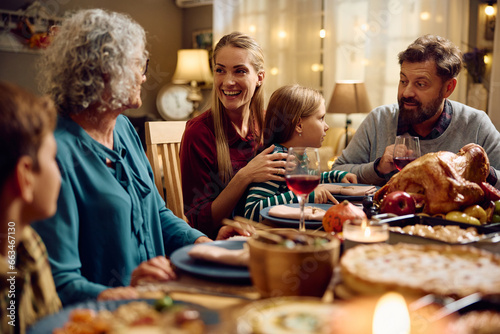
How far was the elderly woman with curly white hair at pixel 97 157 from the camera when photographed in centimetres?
110

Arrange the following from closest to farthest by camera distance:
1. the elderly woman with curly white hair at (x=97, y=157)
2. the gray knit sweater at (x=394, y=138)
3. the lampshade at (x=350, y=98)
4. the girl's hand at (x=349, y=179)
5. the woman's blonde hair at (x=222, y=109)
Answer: the elderly woman with curly white hair at (x=97, y=157), the girl's hand at (x=349, y=179), the woman's blonde hair at (x=222, y=109), the gray knit sweater at (x=394, y=138), the lampshade at (x=350, y=98)

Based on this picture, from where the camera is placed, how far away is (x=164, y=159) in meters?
2.09

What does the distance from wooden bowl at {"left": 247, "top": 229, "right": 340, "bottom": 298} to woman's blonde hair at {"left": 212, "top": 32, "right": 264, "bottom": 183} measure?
144cm

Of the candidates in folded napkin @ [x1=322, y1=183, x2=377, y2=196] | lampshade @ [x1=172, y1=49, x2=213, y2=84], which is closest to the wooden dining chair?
folded napkin @ [x1=322, y1=183, x2=377, y2=196]

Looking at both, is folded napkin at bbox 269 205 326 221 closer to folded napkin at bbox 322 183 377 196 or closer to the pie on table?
folded napkin at bbox 322 183 377 196

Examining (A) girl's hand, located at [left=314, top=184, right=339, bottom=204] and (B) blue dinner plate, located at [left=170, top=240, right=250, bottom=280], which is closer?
(B) blue dinner plate, located at [left=170, top=240, right=250, bottom=280]

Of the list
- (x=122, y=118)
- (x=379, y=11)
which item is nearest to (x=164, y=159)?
(x=122, y=118)

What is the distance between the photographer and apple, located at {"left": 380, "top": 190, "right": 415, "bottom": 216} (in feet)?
3.98

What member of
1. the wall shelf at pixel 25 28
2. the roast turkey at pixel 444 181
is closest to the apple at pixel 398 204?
the roast turkey at pixel 444 181

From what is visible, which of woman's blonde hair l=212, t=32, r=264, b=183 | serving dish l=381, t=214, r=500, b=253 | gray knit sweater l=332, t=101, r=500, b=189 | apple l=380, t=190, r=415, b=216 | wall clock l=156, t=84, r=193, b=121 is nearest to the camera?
serving dish l=381, t=214, r=500, b=253

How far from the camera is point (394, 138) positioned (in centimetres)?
242

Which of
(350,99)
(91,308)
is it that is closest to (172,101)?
(350,99)

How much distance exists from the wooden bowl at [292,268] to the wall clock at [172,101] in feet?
19.9

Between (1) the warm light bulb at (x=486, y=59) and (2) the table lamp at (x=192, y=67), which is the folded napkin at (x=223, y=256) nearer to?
(1) the warm light bulb at (x=486, y=59)
